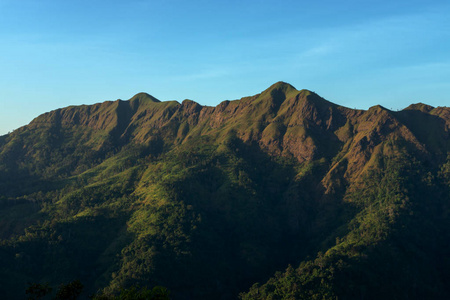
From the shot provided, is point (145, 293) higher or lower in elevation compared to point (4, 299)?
higher

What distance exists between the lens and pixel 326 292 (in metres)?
197

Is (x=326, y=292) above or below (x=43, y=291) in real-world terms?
below

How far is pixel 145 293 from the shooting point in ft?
314

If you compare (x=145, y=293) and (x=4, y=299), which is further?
(x=4, y=299)

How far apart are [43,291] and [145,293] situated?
24.3 metres

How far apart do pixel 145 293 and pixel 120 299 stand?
5.73 m

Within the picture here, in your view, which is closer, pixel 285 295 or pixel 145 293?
pixel 145 293

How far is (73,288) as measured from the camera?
317 feet

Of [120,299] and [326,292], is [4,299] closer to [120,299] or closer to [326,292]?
[120,299]

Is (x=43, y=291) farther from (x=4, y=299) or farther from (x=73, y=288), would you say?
(x=4, y=299)

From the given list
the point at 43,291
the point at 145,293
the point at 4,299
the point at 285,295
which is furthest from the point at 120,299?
the point at 4,299

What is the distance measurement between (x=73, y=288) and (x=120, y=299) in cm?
1216

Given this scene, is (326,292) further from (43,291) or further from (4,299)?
(4,299)

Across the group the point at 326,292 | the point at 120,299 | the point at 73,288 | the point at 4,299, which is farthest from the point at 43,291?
the point at 326,292
